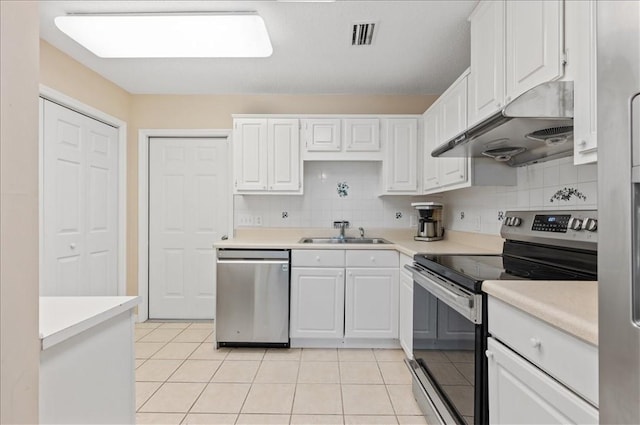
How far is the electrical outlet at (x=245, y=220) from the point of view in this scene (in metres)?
3.47

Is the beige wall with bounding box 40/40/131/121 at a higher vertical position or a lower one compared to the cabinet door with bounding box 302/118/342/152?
higher

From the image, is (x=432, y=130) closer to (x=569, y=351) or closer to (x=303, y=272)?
(x=303, y=272)

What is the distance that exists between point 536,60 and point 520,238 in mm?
918

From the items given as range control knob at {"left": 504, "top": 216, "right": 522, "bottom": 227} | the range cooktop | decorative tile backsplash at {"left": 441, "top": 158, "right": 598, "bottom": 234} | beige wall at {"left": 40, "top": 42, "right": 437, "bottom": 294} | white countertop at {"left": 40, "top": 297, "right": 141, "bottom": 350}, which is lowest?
white countertop at {"left": 40, "top": 297, "right": 141, "bottom": 350}

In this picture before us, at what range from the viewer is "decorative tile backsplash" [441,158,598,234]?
5.15 feet

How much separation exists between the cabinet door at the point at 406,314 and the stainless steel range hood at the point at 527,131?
3.31ft

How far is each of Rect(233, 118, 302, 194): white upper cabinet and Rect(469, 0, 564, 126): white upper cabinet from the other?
1630mm

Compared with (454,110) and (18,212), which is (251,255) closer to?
(454,110)

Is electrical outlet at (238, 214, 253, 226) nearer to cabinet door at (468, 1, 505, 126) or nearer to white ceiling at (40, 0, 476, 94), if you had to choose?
white ceiling at (40, 0, 476, 94)

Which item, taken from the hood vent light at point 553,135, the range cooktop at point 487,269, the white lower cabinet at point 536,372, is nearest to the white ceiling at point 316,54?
the hood vent light at point 553,135

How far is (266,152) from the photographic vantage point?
10.3ft

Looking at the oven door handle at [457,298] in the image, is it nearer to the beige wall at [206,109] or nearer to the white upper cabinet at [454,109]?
the white upper cabinet at [454,109]

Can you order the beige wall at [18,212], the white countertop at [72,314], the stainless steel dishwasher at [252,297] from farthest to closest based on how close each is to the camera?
the stainless steel dishwasher at [252,297], the white countertop at [72,314], the beige wall at [18,212]

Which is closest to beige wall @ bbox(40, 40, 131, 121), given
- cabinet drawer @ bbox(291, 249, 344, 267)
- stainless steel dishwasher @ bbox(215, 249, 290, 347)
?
stainless steel dishwasher @ bbox(215, 249, 290, 347)
